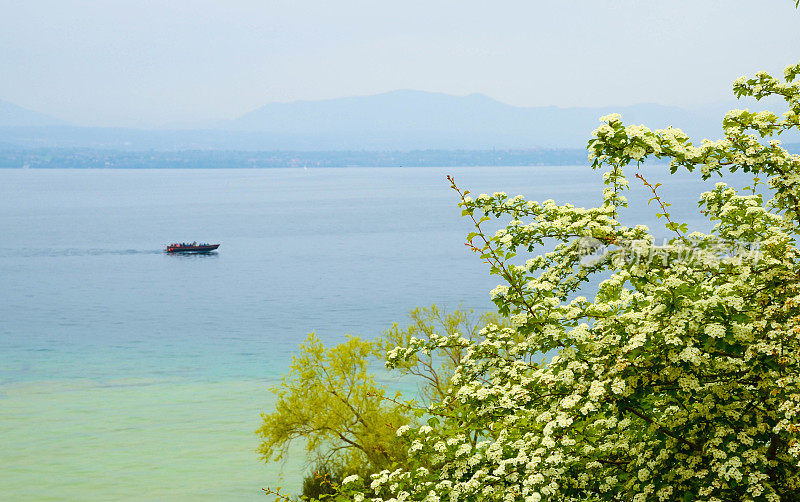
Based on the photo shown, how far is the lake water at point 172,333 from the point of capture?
51219 millimetres

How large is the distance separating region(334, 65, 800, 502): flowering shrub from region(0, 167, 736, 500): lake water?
34.8 meters

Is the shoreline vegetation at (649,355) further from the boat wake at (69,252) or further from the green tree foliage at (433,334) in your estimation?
the boat wake at (69,252)

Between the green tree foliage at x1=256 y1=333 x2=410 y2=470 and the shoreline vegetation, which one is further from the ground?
the shoreline vegetation

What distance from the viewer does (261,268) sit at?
140m

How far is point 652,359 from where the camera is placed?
32.9 feet

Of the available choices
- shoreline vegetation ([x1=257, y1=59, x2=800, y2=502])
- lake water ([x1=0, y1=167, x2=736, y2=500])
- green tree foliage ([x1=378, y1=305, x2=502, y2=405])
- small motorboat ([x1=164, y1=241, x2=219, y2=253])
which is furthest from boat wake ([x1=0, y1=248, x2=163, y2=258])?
shoreline vegetation ([x1=257, y1=59, x2=800, y2=502])

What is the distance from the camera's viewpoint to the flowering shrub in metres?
9.73

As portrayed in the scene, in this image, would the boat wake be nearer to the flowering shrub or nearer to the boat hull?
the boat hull

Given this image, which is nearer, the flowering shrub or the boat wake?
the flowering shrub

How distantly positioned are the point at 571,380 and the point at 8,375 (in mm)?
76509

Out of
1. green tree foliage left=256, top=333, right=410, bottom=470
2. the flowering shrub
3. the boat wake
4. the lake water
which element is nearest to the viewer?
the flowering shrub

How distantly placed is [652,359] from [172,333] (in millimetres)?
89412

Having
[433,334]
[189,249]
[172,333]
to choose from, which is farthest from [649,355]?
[189,249]

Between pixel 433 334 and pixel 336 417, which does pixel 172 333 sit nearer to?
pixel 336 417
